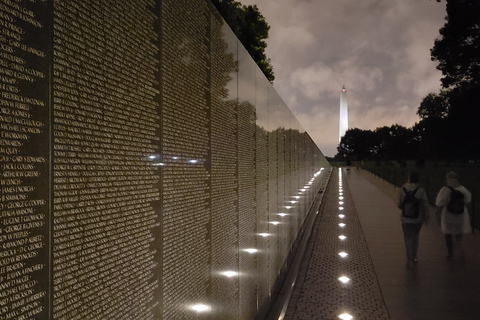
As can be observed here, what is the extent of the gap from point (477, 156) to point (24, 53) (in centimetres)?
4375

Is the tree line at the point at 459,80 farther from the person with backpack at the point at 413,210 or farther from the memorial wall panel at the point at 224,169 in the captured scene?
the memorial wall panel at the point at 224,169

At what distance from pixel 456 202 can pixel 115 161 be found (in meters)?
8.38

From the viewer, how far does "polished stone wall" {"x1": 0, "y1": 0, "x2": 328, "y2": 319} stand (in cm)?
140

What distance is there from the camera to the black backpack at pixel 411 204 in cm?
834

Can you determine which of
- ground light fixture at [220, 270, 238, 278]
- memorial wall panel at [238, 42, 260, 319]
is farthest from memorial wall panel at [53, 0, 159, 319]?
memorial wall panel at [238, 42, 260, 319]

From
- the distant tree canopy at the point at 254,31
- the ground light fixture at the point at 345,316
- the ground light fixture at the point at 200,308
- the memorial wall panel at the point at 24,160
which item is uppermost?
the distant tree canopy at the point at 254,31

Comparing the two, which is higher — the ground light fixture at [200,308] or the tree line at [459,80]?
the tree line at [459,80]

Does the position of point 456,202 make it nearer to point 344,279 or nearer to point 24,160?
point 344,279

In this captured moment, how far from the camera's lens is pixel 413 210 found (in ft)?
27.6

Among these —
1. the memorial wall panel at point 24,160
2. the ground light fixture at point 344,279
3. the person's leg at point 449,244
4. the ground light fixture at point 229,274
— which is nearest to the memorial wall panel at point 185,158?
the ground light fixture at point 229,274

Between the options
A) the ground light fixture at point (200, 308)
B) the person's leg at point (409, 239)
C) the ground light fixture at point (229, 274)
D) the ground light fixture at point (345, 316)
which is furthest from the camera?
the person's leg at point (409, 239)

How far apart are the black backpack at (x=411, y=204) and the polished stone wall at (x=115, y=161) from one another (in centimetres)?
566

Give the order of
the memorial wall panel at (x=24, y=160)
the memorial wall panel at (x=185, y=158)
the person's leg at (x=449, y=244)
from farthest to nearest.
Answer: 1. the person's leg at (x=449, y=244)
2. the memorial wall panel at (x=185, y=158)
3. the memorial wall panel at (x=24, y=160)

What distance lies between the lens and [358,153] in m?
150
